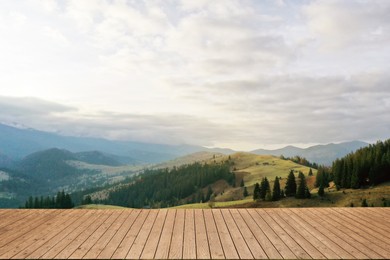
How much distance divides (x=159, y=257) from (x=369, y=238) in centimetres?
557

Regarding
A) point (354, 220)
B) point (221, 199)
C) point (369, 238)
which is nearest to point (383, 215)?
point (354, 220)

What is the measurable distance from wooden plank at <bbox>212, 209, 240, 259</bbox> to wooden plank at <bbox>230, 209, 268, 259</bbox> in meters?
0.39

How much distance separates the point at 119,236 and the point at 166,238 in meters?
→ 1.28

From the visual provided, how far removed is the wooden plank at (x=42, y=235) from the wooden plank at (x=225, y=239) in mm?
4473

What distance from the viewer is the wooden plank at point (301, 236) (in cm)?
774

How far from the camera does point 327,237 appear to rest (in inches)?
357

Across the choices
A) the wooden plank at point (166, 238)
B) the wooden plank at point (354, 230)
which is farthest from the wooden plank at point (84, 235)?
the wooden plank at point (354, 230)

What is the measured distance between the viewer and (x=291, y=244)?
8367 mm

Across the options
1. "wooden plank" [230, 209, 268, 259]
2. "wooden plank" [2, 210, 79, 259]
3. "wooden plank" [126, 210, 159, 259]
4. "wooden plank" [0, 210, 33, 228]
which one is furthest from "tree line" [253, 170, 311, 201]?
"wooden plank" [2, 210, 79, 259]

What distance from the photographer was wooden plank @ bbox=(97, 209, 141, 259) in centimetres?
761

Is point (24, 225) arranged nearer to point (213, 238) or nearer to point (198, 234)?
point (198, 234)

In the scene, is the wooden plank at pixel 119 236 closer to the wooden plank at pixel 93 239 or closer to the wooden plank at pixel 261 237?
the wooden plank at pixel 93 239

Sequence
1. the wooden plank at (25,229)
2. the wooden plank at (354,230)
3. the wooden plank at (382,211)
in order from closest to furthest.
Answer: the wooden plank at (354,230), the wooden plank at (25,229), the wooden plank at (382,211)

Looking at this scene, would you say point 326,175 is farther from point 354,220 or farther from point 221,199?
point 354,220
